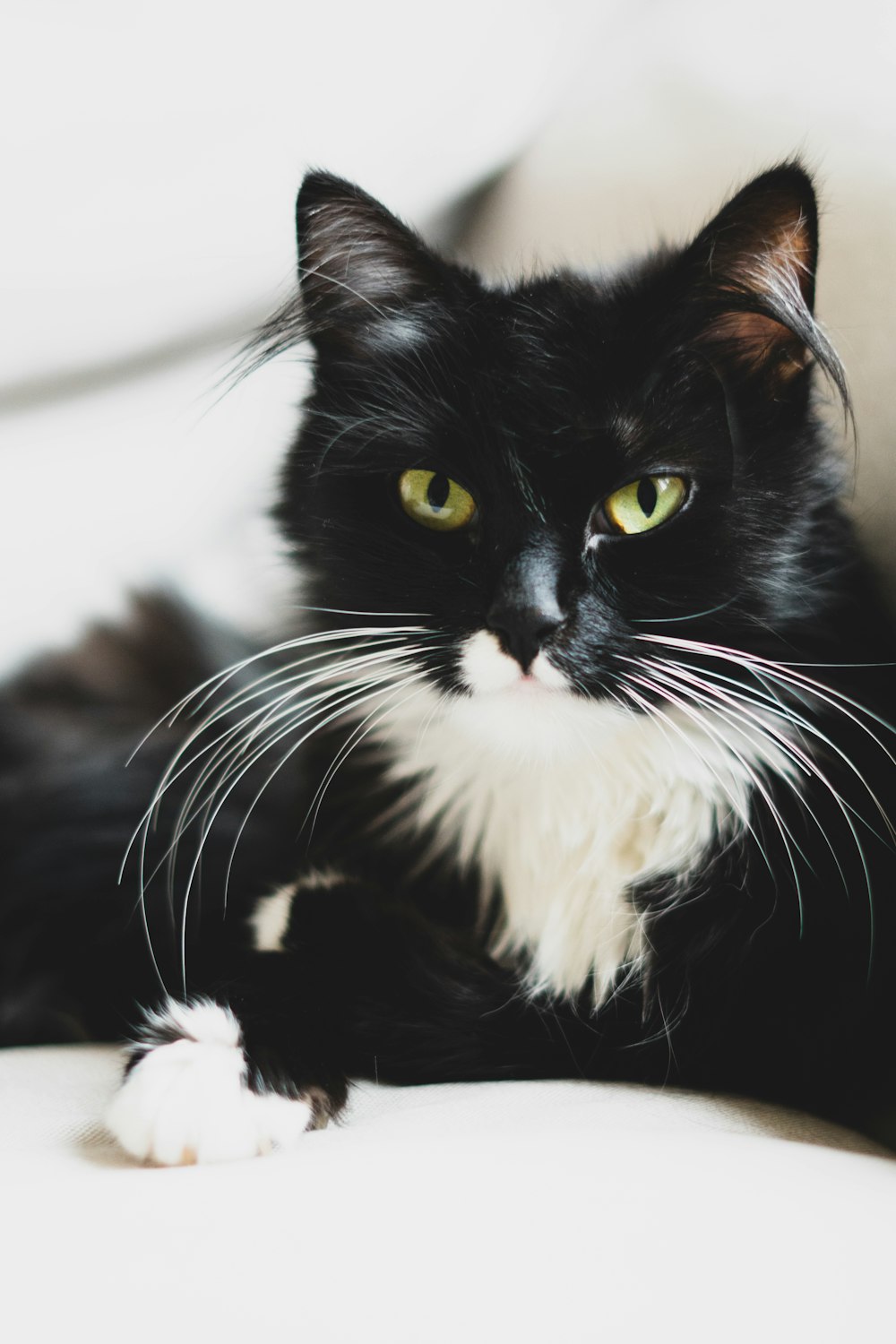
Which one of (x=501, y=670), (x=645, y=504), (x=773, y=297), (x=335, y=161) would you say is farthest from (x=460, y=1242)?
(x=335, y=161)

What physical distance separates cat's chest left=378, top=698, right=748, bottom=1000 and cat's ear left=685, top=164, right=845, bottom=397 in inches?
12.8

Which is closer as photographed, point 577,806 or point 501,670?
point 501,670

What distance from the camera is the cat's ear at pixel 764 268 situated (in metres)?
0.82

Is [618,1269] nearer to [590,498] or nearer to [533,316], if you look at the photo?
[590,498]

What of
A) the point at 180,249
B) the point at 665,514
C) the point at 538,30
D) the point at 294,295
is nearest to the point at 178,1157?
A: the point at 665,514

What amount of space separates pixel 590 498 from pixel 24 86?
2.41 feet

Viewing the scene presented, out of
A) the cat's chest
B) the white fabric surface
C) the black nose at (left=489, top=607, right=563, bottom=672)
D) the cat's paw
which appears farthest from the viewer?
the cat's chest

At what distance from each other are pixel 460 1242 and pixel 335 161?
106 cm

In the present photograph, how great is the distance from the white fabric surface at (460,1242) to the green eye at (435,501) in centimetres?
48

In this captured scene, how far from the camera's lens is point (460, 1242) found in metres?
0.54

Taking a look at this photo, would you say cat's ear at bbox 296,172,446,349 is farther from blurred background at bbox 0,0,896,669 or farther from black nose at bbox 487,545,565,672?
black nose at bbox 487,545,565,672

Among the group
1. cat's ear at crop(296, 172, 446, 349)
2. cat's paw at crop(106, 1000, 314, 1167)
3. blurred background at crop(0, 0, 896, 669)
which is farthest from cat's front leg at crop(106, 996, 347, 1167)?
cat's ear at crop(296, 172, 446, 349)

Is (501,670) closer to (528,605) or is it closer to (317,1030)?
(528,605)

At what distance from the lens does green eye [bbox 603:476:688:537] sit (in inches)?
34.0
